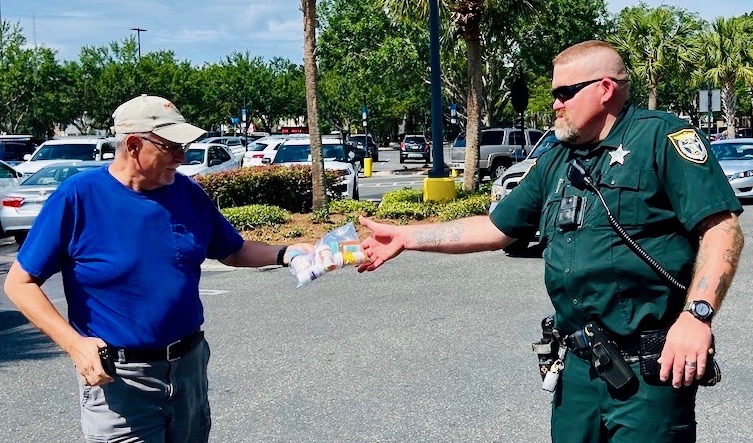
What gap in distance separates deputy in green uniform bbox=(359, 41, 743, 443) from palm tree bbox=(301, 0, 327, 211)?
1215cm

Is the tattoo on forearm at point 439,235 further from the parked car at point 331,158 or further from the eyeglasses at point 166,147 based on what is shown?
the parked car at point 331,158

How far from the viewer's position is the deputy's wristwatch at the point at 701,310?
9.01 ft

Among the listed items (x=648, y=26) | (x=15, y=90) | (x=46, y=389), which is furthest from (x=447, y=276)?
(x=15, y=90)

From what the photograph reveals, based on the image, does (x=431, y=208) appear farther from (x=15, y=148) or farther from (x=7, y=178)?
(x=15, y=148)

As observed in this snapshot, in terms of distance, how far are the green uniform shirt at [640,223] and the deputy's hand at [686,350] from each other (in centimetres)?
17

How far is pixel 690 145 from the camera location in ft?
9.64

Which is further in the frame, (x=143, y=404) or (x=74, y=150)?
(x=74, y=150)

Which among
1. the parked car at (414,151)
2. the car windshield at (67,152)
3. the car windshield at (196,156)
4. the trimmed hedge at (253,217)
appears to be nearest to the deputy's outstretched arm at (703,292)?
the trimmed hedge at (253,217)

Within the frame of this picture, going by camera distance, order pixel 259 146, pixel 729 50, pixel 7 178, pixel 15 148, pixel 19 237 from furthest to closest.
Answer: pixel 729 50, pixel 259 146, pixel 15 148, pixel 7 178, pixel 19 237

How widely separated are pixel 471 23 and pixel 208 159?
699 cm

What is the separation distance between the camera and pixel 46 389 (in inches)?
244

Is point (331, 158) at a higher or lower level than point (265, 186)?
higher

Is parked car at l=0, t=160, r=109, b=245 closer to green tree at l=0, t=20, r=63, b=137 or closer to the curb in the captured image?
the curb

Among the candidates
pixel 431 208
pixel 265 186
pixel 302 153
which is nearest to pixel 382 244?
pixel 431 208
